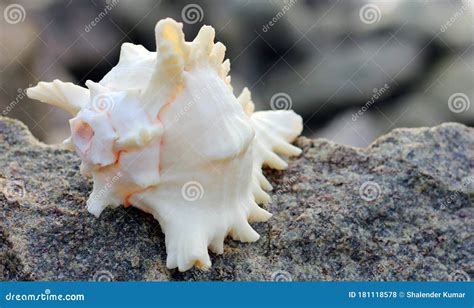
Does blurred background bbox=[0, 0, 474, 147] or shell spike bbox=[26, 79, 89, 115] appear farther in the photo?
blurred background bbox=[0, 0, 474, 147]

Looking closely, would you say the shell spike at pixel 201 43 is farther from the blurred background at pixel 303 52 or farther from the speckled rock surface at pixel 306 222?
the blurred background at pixel 303 52

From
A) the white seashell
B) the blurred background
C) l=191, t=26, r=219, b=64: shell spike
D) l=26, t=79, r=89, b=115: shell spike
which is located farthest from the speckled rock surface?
the blurred background

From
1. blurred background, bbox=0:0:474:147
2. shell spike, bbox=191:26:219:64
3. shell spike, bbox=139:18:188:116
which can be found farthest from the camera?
blurred background, bbox=0:0:474:147

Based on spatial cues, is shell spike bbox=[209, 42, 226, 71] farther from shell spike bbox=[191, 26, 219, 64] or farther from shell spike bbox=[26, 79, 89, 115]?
shell spike bbox=[26, 79, 89, 115]

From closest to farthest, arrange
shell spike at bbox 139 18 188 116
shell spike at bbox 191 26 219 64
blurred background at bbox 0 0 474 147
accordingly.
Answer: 1. shell spike at bbox 139 18 188 116
2. shell spike at bbox 191 26 219 64
3. blurred background at bbox 0 0 474 147

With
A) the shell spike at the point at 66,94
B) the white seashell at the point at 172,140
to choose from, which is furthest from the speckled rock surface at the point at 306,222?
the shell spike at the point at 66,94

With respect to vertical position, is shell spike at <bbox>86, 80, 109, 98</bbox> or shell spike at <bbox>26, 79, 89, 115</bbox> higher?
shell spike at <bbox>86, 80, 109, 98</bbox>

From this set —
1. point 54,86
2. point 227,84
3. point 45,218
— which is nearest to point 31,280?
point 45,218
